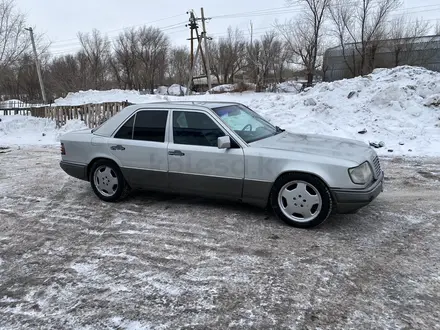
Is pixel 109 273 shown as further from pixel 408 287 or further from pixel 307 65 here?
pixel 307 65

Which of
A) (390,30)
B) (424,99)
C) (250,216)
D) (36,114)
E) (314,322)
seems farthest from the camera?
(390,30)

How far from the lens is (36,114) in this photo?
16.9 meters

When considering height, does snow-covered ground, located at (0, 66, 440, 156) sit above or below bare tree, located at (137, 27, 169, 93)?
below

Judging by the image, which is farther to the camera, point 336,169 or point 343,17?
point 343,17

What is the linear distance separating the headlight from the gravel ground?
2.05ft

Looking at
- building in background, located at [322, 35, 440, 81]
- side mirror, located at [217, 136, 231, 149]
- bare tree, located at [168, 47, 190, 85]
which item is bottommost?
side mirror, located at [217, 136, 231, 149]

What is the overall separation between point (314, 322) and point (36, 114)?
1738 cm

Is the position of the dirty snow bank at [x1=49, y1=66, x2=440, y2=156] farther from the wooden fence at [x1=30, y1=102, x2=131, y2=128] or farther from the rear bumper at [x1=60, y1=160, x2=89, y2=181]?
the rear bumper at [x1=60, y1=160, x2=89, y2=181]

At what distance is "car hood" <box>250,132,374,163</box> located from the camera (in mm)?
4258

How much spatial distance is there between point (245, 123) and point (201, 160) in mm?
865

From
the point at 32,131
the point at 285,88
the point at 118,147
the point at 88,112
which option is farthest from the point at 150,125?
the point at 285,88

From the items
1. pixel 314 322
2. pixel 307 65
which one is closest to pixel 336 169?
pixel 314 322

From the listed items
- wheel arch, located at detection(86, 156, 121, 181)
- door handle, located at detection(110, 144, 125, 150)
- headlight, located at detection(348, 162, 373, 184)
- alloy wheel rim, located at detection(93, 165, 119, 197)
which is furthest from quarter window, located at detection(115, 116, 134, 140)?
headlight, located at detection(348, 162, 373, 184)

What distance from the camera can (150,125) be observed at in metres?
5.18
